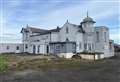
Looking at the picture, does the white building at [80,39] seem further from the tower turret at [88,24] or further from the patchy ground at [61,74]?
the patchy ground at [61,74]

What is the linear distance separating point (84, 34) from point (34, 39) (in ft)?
38.6

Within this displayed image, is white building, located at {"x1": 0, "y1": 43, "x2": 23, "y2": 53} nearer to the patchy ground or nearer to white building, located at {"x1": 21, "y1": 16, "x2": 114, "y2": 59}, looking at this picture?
white building, located at {"x1": 21, "y1": 16, "x2": 114, "y2": 59}

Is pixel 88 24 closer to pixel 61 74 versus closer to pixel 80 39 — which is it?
pixel 80 39

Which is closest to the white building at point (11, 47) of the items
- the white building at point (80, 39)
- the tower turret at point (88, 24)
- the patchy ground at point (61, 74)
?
the white building at point (80, 39)

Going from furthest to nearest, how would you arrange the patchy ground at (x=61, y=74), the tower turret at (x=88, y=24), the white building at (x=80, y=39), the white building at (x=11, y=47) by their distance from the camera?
the white building at (x=11, y=47), the tower turret at (x=88, y=24), the white building at (x=80, y=39), the patchy ground at (x=61, y=74)

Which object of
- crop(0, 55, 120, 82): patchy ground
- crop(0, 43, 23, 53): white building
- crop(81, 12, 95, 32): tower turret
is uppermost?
crop(81, 12, 95, 32): tower turret

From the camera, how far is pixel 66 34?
31219mm

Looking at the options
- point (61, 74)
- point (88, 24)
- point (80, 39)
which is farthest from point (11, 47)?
point (61, 74)

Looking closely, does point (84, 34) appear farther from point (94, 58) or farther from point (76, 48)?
point (94, 58)

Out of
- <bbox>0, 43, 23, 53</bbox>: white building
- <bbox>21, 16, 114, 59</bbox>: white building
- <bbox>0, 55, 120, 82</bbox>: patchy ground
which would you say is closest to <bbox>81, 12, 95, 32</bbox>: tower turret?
<bbox>21, 16, 114, 59</bbox>: white building

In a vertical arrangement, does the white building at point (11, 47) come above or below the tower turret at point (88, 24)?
below

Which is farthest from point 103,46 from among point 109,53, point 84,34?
point 84,34

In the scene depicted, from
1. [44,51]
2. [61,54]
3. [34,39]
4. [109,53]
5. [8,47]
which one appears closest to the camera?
[61,54]

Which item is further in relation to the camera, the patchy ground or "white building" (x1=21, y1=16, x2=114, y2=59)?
"white building" (x1=21, y1=16, x2=114, y2=59)
